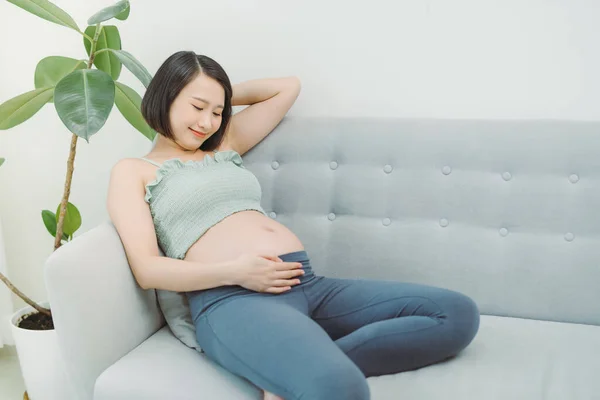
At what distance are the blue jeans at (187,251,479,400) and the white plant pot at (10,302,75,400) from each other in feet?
1.91

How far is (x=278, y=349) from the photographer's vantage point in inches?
46.0

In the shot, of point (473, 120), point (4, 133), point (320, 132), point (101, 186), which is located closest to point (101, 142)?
point (101, 186)

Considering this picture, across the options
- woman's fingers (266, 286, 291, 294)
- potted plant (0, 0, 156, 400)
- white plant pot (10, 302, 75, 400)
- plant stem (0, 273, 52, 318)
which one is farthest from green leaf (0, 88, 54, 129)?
woman's fingers (266, 286, 291, 294)

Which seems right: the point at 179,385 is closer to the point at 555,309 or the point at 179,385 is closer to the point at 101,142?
the point at 555,309

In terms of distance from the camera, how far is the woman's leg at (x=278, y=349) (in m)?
1.10

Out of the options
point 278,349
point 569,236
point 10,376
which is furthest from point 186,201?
point 10,376

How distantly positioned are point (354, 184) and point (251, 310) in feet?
2.01

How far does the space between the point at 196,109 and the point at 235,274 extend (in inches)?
18.4

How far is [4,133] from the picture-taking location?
2.17 metres

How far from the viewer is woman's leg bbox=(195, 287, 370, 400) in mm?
1104

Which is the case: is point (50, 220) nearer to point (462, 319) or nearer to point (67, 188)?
point (67, 188)

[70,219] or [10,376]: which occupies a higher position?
[70,219]

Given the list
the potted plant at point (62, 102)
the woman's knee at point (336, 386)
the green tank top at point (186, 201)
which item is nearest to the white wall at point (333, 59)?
the potted plant at point (62, 102)

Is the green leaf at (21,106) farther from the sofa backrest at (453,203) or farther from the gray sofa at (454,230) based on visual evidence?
the sofa backrest at (453,203)
